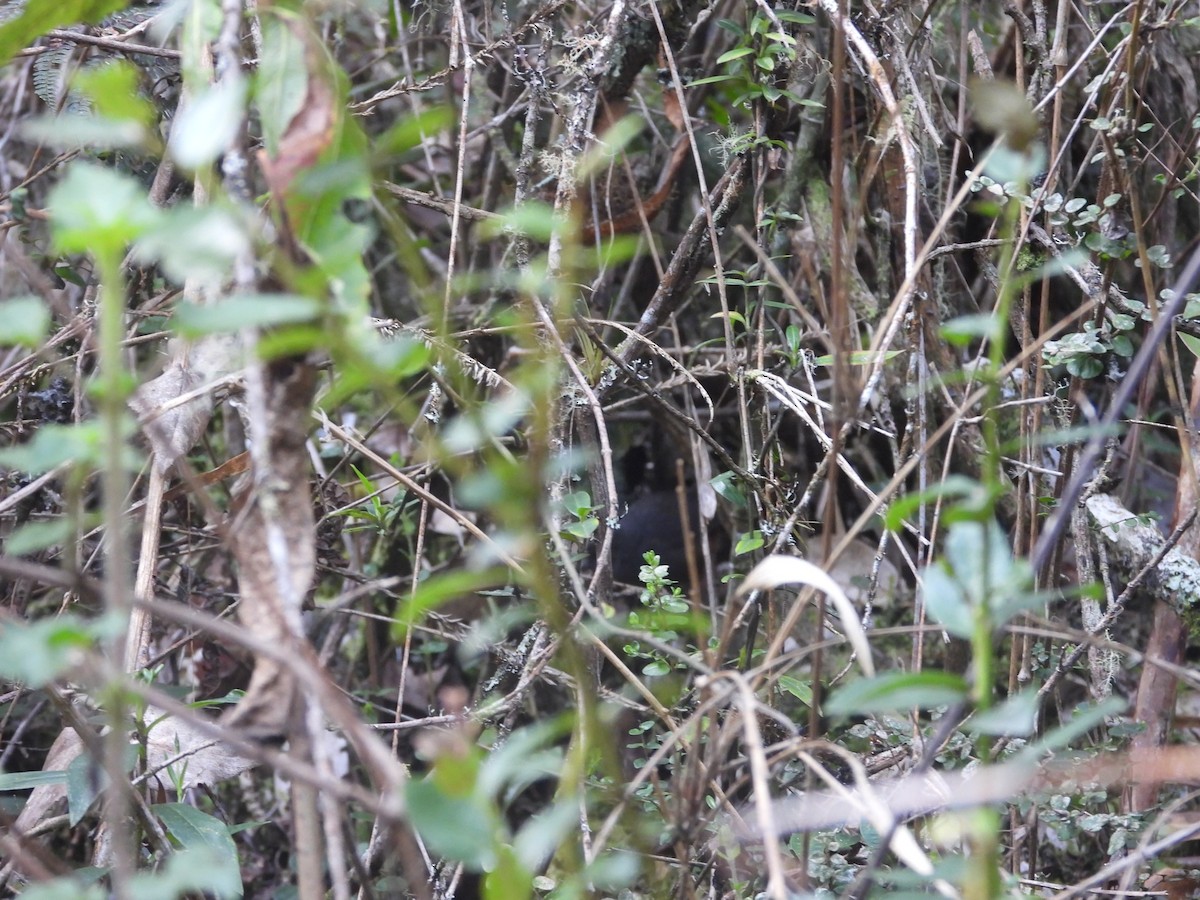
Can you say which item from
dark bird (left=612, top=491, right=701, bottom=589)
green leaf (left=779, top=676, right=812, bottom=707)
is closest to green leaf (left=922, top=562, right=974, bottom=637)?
green leaf (left=779, top=676, right=812, bottom=707)

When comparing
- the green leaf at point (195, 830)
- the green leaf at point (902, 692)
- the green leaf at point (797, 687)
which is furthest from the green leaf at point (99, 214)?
the green leaf at point (797, 687)

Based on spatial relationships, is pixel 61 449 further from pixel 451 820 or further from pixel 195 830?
pixel 195 830

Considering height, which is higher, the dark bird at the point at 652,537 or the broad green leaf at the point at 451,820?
the broad green leaf at the point at 451,820

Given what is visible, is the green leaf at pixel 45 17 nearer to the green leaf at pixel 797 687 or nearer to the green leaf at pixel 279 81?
the green leaf at pixel 279 81

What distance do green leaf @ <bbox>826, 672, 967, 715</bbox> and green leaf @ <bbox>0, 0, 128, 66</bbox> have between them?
75cm

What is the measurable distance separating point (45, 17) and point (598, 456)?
824mm

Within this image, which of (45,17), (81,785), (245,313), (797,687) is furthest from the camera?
(797,687)

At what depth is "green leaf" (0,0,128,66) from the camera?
0.84 meters

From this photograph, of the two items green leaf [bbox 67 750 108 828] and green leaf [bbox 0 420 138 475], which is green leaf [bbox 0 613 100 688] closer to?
green leaf [bbox 0 420 138 475]

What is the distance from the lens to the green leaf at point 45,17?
2.75ft

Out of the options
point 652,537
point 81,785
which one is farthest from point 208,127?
point 652,537

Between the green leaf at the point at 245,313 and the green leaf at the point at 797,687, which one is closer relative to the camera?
the green leaf at the point at 245,313

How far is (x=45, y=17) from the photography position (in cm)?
84

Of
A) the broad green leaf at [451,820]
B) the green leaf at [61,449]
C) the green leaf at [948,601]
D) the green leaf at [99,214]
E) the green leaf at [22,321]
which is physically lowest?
the broad green leaf at [451,820]
